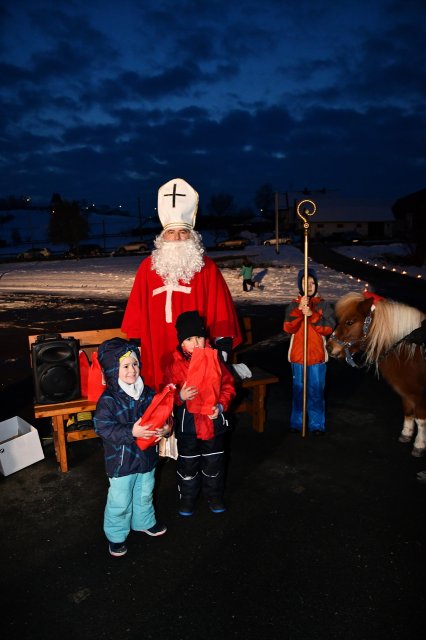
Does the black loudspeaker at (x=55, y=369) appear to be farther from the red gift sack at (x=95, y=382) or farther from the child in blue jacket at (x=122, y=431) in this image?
the child in blue jacket at (x=122, y=431)

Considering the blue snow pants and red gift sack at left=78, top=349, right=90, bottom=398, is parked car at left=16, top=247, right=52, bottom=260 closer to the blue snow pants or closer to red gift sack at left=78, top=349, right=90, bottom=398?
red gift sack at left=78, top=349, right=90, bottom=398

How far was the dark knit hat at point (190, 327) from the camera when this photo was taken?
11.4ft

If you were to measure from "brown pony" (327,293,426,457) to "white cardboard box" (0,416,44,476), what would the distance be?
329 cm

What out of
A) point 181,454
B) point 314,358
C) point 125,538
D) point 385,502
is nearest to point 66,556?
point 125,538

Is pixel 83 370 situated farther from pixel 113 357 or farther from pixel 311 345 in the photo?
pixel 311 345

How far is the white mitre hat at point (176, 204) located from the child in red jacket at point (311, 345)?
146 cm

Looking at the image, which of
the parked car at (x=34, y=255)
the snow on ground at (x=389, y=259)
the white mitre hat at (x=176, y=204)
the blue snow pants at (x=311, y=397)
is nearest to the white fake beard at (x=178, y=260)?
the white mitre hat at (x=176, y=204)

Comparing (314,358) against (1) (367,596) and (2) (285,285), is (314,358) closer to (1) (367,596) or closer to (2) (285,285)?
(1) (367,596)

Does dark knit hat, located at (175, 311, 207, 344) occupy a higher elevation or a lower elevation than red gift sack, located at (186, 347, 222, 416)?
higher

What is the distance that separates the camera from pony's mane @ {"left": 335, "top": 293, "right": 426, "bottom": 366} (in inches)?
181

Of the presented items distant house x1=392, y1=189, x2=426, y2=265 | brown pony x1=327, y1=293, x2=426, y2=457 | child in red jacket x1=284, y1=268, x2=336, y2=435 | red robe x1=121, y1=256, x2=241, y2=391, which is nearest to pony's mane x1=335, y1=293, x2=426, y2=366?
brown pony x1=327, y1=293, x2=426, y2=457

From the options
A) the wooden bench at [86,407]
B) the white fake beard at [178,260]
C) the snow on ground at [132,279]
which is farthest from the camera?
the snow on ground at [132,279]

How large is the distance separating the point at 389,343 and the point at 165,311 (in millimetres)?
2345

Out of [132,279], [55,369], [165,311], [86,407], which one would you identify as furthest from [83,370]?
[132,279]
